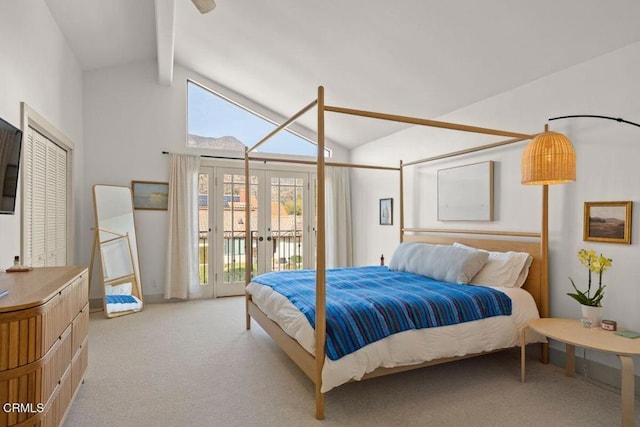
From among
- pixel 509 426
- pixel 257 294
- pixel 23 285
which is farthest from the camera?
pixel 257 294

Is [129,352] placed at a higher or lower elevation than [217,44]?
lower

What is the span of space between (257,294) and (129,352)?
128cm

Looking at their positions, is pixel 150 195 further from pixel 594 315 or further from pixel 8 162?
pixel 594 315

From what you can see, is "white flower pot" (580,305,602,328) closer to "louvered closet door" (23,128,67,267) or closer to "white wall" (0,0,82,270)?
"white wall" (0,0,82,270)

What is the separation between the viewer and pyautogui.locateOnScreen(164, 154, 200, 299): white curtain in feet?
17.3

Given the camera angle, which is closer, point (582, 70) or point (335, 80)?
point (582, 70)

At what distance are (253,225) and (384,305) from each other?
3.76m

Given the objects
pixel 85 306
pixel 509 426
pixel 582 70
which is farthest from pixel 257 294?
pixel 582 70

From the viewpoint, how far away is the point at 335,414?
2.35 m

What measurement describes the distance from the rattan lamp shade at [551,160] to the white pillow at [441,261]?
3.08ft

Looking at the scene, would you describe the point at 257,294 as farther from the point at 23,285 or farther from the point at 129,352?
the point at 23,285

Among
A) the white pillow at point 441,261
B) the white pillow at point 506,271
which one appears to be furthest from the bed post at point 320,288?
the white pillow at point 506,271

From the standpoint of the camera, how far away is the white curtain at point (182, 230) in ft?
17.3

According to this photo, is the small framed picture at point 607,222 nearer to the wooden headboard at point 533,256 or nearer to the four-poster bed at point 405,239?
the four-poster bed at point 405,239
